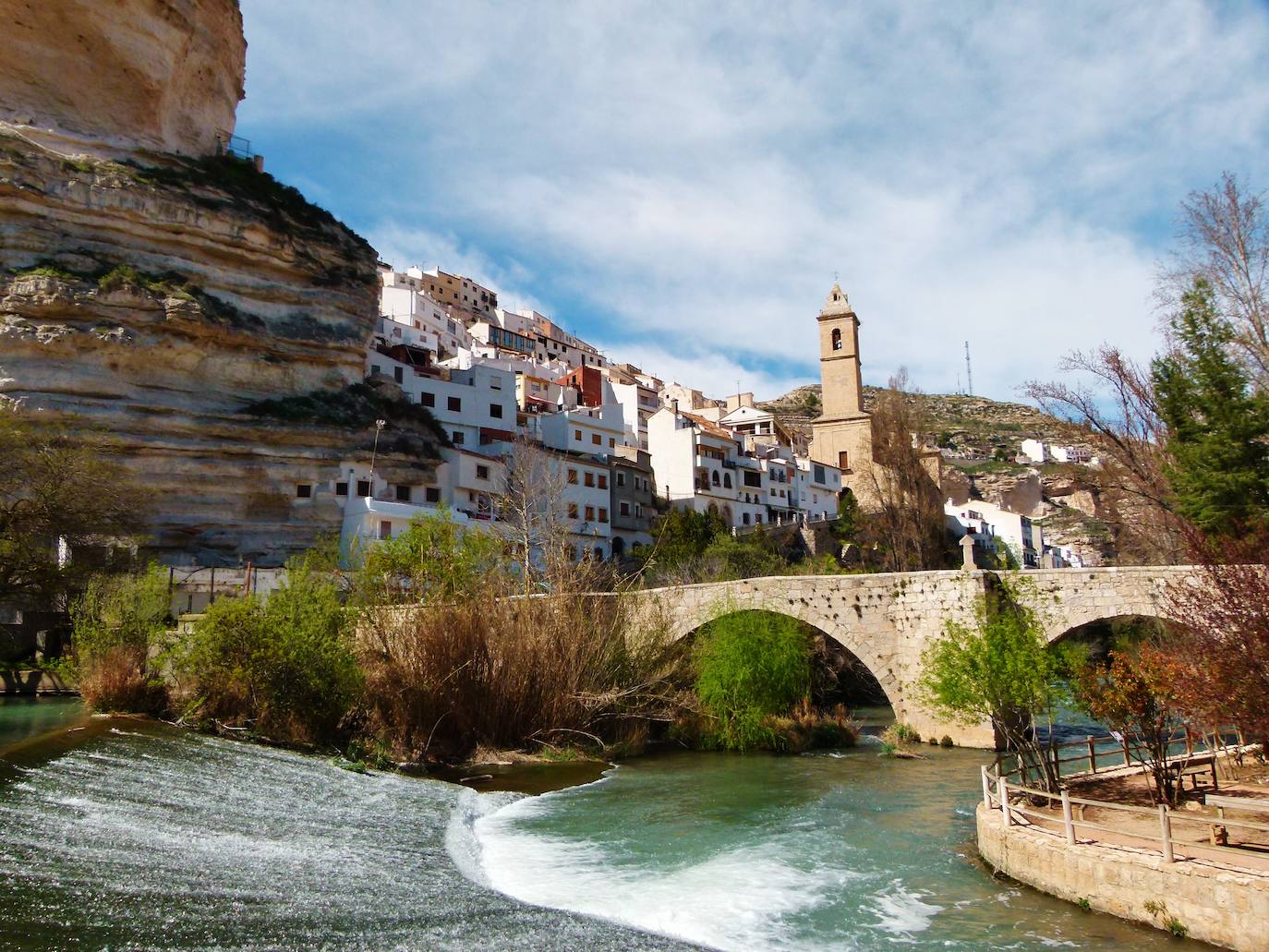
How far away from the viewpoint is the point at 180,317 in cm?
3266

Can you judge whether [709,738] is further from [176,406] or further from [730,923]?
[176,406]

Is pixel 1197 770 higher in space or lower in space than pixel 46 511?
lower

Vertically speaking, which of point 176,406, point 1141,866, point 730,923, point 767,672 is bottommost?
point 730,923

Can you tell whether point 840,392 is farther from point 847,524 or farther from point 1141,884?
point 1141,884

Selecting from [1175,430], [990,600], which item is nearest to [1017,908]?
[990,600]

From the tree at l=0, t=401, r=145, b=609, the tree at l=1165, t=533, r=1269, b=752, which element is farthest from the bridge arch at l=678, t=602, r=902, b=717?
the tree at l=0, t=401, r=145, b=609

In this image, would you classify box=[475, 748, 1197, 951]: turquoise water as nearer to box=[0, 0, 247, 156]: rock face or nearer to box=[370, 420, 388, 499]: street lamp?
box=[370, 420, 388, 499]: street lamp

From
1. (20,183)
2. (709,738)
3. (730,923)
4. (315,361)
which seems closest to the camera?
(730,923)

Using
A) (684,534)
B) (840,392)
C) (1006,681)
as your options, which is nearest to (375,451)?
(684,534)

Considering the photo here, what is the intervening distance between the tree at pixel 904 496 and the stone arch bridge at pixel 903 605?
14501 millimetres

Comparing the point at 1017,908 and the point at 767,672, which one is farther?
the point at 767,672

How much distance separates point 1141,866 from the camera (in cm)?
844

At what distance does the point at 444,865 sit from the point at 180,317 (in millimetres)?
28153

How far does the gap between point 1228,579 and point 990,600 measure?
8.45 meters
